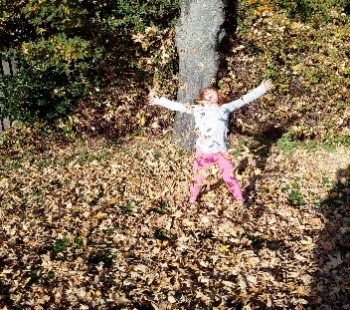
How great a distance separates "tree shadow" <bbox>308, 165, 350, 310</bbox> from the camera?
4.93 metres

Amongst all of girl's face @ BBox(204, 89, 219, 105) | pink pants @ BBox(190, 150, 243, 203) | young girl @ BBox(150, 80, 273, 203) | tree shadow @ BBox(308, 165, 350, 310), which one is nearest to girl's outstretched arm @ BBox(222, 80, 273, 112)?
young girl @ BBox(150, 80, 273, 203)

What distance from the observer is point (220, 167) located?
21.4 feet

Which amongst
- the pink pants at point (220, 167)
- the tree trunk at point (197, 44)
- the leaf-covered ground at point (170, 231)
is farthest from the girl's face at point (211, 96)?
the tree trunk at point (197, 44)

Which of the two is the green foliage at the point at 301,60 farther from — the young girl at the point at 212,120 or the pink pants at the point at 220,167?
the young girl at the point at 212,120

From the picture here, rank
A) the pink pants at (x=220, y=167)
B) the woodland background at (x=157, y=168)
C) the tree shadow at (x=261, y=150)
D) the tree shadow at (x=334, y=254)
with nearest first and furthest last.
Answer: the tree shadow at (x=334, y=254) → the woodland background at (x=157, y=168) → the pink pants at (x=220, y=167) → the tree shadow at (x=261, y=150)

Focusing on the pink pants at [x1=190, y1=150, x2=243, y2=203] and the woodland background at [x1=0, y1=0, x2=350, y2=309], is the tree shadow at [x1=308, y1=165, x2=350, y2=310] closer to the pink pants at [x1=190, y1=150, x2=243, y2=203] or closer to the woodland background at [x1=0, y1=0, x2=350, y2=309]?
the woodland background at [x1=0, y1=0, x2=350, y2=309]

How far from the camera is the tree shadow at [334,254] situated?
493 cm

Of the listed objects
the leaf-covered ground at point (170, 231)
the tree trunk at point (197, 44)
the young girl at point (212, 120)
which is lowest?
the leaf-covered ground at point (170, 231)

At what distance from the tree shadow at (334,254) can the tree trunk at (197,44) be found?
2786mm

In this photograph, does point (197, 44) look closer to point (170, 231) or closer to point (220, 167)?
point (220, 167)

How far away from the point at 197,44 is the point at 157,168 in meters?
2.17

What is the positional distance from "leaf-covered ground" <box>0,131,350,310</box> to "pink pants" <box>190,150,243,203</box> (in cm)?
28

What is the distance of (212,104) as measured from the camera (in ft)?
20.7

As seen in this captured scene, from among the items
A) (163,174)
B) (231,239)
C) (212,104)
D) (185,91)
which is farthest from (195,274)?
(185,91)
